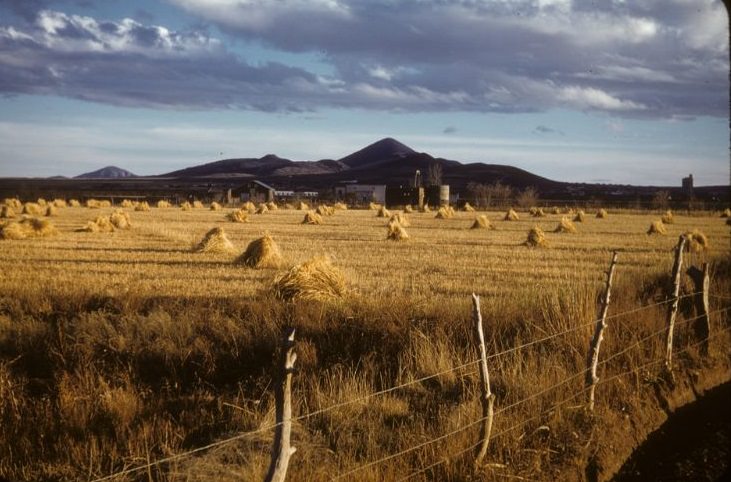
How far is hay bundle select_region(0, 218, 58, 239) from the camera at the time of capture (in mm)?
23550

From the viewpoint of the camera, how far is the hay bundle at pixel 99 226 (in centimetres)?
2807

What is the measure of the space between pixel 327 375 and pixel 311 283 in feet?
14.1

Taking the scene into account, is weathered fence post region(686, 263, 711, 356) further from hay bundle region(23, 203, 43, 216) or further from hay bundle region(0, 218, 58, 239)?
hay bundle region(23, 203, 43, 216)

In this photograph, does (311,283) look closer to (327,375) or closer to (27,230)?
(327,375)

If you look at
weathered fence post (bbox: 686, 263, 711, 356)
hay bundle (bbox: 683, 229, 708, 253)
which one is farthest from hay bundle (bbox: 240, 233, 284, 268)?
hay bundle (bbox: 683, 229, 708, 253)

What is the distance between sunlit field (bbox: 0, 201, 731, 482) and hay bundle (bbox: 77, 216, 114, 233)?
15.0 m

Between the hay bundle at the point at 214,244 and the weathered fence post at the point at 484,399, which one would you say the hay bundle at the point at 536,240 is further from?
the weathered fence post at the point at 484,399

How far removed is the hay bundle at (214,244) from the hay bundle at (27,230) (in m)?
7.82

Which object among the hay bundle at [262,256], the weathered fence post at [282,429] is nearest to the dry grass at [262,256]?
the hay bundle at [262,256]

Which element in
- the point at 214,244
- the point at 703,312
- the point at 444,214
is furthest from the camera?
the point at 444,214

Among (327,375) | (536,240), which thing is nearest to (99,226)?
(536,240)

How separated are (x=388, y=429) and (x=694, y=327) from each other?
5.33 meters

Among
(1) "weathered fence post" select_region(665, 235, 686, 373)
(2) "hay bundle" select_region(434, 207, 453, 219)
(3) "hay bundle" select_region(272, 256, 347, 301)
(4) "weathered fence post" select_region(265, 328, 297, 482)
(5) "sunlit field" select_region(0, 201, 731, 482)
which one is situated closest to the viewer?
(4) "weathered fence post" select_region(265, 328, 297, 482)

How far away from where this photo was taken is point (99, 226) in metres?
28.6
